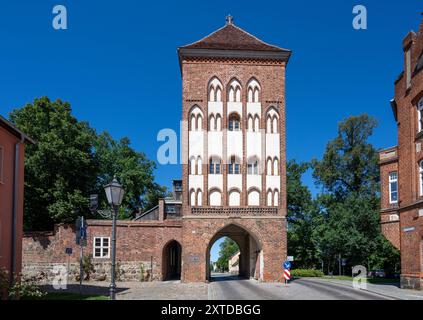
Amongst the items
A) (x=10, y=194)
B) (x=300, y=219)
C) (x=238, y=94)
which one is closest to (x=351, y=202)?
(x=300, y=219)

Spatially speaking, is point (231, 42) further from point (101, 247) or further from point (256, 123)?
point (101, 247)

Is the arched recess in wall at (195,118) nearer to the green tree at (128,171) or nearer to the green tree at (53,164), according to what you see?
the green tree at (53,164)

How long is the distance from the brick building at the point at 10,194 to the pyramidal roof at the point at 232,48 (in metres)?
16.9

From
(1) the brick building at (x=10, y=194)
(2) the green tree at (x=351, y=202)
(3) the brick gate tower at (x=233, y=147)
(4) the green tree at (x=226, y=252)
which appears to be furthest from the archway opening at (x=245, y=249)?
(4) the green tree at (x=226, y=252)

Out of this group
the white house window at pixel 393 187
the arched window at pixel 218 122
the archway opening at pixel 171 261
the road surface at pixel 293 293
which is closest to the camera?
the road surface at pixel 293 293

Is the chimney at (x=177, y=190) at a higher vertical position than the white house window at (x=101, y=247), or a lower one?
higher

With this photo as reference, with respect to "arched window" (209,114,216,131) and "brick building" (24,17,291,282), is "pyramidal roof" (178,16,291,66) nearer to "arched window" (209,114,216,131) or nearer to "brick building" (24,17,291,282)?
"brick building" (24,17,291,282)

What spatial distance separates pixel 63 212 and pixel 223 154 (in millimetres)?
13455

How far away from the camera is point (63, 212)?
40.5 metres

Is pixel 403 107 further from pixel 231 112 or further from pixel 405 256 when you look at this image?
pixel 231 112

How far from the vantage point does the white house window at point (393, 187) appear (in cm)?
2933

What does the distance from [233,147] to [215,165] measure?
1.68 m

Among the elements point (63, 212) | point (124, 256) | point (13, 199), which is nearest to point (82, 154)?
point (63, 212)

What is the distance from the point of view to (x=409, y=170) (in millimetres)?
26609
